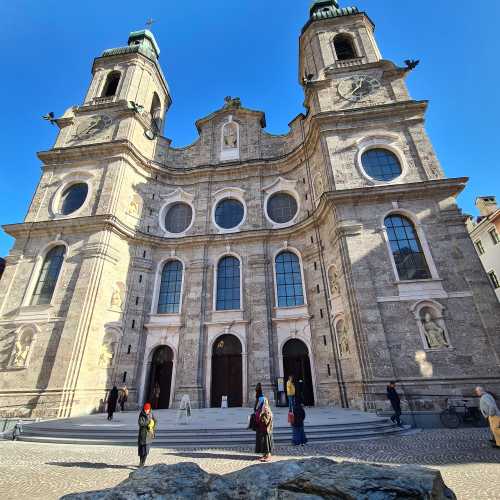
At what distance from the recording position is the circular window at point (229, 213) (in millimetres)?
20359

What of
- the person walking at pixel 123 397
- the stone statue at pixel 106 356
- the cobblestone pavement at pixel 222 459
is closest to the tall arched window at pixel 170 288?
the stone statue at pixel 106 356

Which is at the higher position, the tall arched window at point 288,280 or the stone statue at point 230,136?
the stone statue at point 230,136

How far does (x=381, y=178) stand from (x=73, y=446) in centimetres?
1796

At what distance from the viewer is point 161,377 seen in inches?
658

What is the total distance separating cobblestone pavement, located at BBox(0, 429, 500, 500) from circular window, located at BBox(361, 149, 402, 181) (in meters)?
12.1

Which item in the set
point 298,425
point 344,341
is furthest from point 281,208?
→ point 298,425

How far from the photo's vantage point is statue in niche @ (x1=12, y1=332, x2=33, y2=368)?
14297mm

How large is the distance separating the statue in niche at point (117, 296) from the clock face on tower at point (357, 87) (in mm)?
18742

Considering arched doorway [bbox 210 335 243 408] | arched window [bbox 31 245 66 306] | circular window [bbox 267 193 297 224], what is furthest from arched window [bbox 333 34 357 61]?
arched window [bbox 31 245 66 306]

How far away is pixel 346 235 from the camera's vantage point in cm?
1439

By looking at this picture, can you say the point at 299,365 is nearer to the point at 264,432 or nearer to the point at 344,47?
the point at 264,432

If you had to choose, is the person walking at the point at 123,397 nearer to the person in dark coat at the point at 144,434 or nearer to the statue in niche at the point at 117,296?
the statue in niche at the point at 117,296

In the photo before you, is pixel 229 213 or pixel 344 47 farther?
pixel 344 47

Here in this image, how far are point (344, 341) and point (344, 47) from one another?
2259cm
